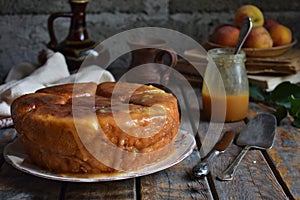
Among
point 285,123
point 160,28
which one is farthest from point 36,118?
point 160,28

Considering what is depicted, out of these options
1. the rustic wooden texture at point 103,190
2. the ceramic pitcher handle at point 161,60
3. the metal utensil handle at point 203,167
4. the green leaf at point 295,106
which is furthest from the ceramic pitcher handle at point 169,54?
the rustic wooden texture at point 103,190

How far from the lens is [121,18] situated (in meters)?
2.01

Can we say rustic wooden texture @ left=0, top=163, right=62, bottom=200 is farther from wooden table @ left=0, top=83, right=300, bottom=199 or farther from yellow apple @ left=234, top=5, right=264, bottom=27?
yellow apple @ left=234, top=5, right=264, bottom=27

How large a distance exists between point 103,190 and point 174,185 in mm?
147

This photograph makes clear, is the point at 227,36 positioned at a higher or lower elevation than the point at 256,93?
higher

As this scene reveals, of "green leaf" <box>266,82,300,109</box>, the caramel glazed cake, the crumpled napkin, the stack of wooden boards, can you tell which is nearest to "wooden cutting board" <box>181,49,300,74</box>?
the stack of wooden boards

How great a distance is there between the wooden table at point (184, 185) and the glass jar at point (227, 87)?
0.27 meters

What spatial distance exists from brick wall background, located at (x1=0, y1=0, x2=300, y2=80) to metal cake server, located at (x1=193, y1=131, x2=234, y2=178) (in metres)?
0.87

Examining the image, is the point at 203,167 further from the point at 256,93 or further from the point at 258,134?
the point at 256,93

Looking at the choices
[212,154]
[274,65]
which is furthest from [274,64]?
[212,154]

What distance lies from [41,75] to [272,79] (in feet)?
2.50

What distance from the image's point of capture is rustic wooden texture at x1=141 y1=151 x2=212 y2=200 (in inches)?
37.6

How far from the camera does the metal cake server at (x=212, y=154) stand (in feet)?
3.38

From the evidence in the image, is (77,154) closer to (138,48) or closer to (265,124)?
(265,124)
